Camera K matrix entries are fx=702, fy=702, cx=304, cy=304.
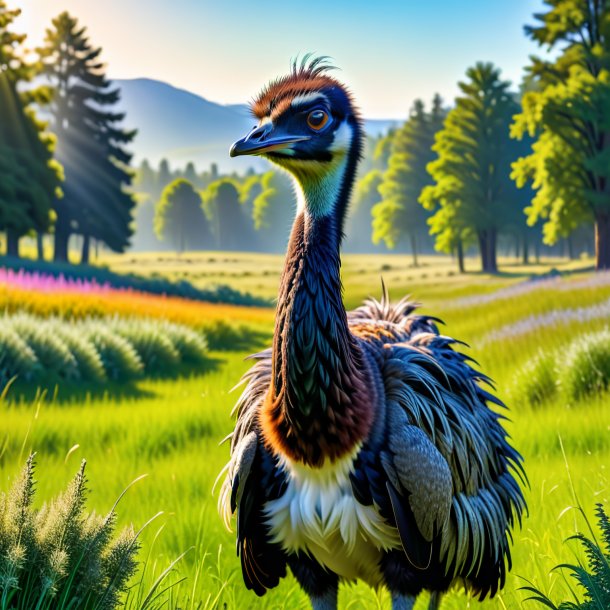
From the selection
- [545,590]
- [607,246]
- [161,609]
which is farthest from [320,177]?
[607,246]

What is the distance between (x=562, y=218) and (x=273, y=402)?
78.6 ft

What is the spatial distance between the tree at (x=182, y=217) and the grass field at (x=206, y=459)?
194ft

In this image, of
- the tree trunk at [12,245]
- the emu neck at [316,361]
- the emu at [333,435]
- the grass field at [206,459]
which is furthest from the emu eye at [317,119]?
the tree trunk at [12,245]

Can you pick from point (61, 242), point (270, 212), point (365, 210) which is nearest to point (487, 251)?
point (61, 242)

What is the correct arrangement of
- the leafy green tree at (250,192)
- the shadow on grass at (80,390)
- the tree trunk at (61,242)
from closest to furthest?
the shadow on grass at (80,390)
the tree trunk at (61,242)
the leafy green tree at (250,192)

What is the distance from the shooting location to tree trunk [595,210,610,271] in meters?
23.0

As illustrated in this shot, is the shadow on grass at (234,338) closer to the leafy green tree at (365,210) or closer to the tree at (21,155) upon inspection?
the tree at (21,155)

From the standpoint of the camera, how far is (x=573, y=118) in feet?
76.3

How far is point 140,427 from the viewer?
676 centimetres

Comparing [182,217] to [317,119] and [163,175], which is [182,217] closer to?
[163,175]

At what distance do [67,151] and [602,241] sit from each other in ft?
80.9

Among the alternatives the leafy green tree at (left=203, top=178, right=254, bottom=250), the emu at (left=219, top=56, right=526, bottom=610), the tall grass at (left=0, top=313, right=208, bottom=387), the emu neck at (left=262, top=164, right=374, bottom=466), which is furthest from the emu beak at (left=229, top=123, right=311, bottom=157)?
the leafy green tree at (left=203, top=178, right=254, bottom=250)

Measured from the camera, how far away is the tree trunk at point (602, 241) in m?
23.0

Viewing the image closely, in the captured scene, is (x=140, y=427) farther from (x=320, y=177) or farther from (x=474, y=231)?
(x=474, y=231)
